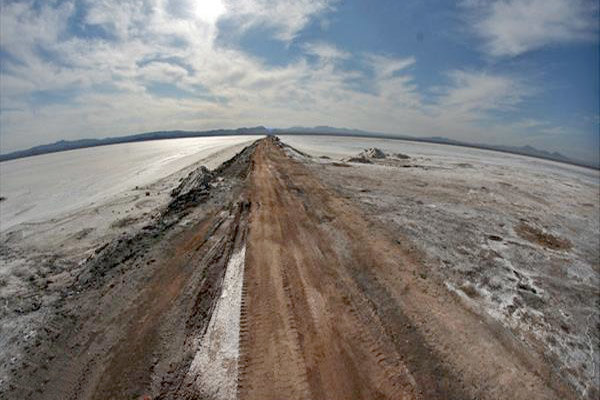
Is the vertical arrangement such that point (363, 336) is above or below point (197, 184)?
below

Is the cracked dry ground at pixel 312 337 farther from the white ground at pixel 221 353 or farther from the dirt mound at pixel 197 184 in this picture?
the dirt mound at pixel 197 184

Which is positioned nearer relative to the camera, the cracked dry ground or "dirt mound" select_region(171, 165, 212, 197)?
the cracked dry ground

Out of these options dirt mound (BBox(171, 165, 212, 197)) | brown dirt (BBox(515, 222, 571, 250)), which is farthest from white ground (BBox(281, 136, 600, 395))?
dirt mound (BBox(171, 165, 212, 197))

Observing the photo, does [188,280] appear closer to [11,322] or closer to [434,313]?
[11,322]

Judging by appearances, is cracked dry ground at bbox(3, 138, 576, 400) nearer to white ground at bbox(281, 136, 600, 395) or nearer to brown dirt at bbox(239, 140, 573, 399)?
brown dirt at bbox(239, 140, 573, 399)

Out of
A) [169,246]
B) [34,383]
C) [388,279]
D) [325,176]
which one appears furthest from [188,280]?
[325,176]

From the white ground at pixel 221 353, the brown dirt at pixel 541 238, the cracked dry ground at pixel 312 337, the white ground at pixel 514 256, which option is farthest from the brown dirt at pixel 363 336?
the brown dirt at pixel 541 238

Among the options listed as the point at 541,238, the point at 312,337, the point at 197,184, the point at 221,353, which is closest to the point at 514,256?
the point at 541,238

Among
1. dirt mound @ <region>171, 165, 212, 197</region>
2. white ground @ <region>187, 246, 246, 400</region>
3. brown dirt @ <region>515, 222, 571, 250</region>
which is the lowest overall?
white ground @ <region>187, 246, 246, 400</region>

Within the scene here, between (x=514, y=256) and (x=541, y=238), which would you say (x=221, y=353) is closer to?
(x=514, y=256)
